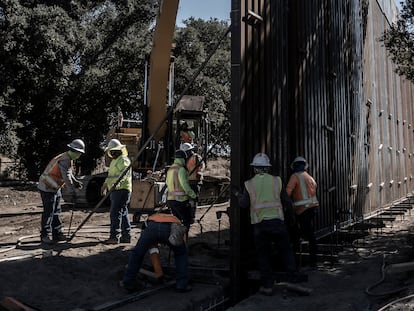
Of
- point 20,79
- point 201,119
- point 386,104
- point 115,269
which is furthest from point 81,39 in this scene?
point 115,269

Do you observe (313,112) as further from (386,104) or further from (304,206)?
(386,104)

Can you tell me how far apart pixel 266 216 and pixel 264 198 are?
9.7 inches

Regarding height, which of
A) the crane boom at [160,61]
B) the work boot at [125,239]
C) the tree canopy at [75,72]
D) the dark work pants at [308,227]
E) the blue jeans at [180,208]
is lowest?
the work boot at [125,239]

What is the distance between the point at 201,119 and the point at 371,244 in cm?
573

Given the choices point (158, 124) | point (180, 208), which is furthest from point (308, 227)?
point (158, 124)

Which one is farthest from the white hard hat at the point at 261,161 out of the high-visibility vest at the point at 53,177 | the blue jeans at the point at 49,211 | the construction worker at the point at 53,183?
the blue jeans at the point at 49,211

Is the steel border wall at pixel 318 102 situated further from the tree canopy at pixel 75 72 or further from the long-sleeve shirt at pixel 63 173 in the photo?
the tree canopy at pixel 75 72

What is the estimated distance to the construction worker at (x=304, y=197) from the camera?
7656 mm

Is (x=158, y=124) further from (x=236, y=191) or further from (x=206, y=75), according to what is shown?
(x=206, y=75)

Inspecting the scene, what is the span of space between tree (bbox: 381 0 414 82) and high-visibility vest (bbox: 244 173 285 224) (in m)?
7.73

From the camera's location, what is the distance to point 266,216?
633 cm

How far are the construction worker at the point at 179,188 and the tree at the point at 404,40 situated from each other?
753cm

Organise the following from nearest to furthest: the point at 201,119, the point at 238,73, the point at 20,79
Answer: the point at 238,73 → the point at 201,119 → the point at 20,79

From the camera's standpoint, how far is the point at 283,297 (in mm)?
6070
